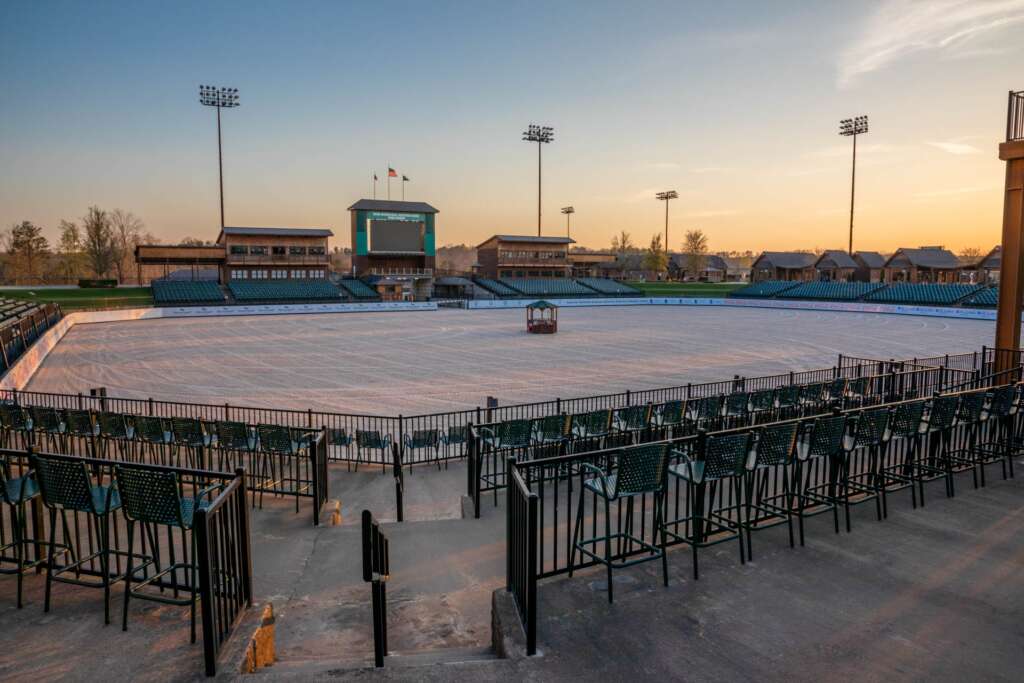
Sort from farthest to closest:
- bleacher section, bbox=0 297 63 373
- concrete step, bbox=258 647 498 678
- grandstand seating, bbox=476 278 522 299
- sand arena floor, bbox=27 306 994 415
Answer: grandstand seating, bbox=476 278 522 299 < bleacher section, bbox=0 297 63 373 < sand arena floor, bbox=27 306 994 415 < concrete step, bbox=258 647 498 678

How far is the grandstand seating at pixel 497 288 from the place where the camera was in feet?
262

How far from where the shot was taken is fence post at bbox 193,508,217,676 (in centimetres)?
425

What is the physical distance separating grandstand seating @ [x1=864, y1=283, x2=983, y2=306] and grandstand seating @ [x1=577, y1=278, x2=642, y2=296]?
2887 cm

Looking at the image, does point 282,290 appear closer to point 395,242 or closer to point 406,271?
point 406,271

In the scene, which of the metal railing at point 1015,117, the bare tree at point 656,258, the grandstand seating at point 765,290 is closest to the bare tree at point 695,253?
the bare tree at point 656,258

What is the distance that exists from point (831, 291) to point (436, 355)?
208 feet

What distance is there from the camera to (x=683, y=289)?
94750mm

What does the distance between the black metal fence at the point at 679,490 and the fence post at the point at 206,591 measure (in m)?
2.26

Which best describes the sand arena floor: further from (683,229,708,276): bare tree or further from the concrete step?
(683,229,708,276): bare tree

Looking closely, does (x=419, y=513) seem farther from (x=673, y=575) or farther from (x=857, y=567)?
(x=857, y=567)

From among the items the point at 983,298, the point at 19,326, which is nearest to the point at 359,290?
the point at 19,326

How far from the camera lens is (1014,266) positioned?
1387cm

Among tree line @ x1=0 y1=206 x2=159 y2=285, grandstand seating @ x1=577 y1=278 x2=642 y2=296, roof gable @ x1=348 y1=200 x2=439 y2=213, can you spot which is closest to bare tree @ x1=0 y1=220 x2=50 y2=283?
tree line @ x1=0 y1=206 x2=159 y2=285

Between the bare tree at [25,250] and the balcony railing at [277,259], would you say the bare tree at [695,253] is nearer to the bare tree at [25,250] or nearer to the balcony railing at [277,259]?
the balcony railing at [277,259]
